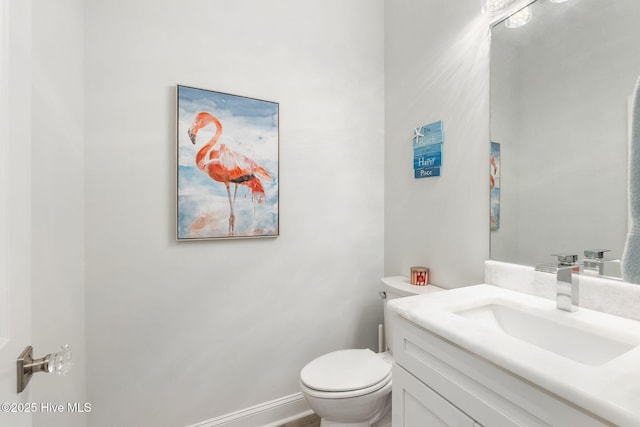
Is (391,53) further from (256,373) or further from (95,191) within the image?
(256,373)

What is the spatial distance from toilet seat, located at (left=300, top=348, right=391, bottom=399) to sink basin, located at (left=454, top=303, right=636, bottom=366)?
54 cm

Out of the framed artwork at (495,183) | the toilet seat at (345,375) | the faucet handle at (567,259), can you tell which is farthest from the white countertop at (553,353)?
the toilet seat at (345,375)

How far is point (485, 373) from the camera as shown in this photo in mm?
681

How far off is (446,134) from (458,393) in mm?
1184

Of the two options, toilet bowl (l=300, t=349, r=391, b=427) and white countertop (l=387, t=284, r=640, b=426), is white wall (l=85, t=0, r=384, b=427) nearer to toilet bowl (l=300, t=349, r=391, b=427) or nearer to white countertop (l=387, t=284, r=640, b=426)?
toilet bowl (l=300, t=349, r=391, b=427)

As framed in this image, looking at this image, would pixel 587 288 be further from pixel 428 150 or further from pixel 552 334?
pixel 428 150

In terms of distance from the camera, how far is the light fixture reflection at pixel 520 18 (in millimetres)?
1156

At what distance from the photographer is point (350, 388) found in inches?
47.8

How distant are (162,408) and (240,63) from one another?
1.74 m

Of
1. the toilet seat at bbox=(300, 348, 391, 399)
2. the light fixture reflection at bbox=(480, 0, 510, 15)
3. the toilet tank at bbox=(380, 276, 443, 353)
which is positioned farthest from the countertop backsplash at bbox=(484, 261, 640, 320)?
the light fixture reflection at bbox=(480, 0, 510, 15)

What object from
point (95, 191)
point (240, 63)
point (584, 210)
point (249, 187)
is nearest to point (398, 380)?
point (584, 210)

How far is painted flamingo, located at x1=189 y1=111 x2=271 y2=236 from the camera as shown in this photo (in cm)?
140

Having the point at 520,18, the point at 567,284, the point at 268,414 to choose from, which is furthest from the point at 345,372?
the point at 520,18

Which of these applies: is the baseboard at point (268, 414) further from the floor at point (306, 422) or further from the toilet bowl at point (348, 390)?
the toilet bowl at point (348, 390)
